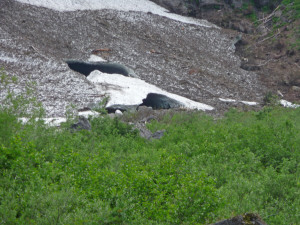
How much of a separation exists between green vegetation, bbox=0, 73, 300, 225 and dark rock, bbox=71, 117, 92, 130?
1.57 ft

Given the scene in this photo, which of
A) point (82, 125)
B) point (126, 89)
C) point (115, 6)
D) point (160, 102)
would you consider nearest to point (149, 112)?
point (126, 89)

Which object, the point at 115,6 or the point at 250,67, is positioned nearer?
the point at 250,67

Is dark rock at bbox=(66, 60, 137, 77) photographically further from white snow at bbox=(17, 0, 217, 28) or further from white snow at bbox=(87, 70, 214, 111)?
white snow at bbox=(17, 0, 217, 28)

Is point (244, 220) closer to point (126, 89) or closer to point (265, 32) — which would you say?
point (126, 89)

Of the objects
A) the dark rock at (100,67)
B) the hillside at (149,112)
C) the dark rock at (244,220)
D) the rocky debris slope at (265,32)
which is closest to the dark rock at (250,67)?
the rocky debris slope at (265,32)

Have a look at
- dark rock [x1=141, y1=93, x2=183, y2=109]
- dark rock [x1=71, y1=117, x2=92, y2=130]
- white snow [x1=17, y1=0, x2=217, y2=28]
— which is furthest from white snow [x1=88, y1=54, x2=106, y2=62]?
dark rock [x1=71, y1=117, x2=92, y2=130]

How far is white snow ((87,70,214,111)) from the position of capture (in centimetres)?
1659

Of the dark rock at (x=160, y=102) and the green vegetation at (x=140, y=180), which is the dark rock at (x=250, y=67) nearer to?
the dark rock at (x=160, y=102)

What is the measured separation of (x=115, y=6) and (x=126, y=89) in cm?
1105

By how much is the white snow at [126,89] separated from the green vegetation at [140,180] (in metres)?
5.24

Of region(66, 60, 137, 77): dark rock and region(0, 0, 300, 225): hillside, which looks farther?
region(66, 60, 137, 77): dark rock

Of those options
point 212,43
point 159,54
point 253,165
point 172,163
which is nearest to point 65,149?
point 172,163

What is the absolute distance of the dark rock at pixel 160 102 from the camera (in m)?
17.7

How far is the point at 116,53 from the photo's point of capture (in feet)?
68.3
